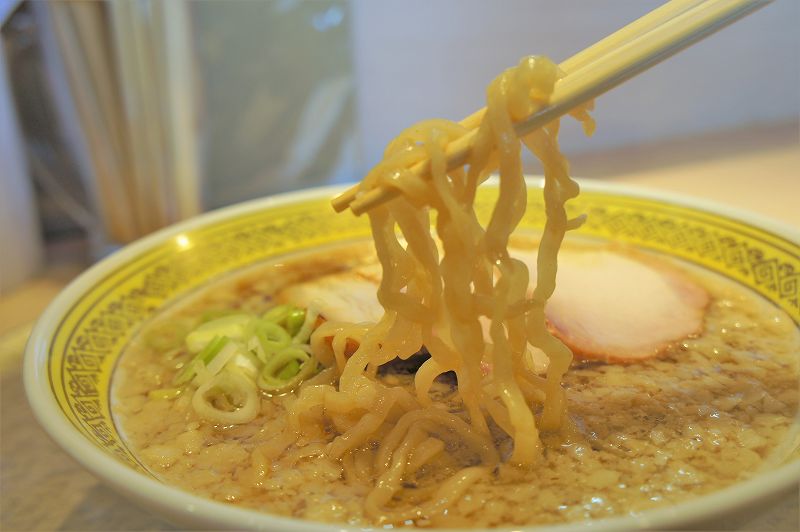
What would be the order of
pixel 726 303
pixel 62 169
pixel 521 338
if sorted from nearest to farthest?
pixel 521 338, pixel 726 303, pixel 62 169

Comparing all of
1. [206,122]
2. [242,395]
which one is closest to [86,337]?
[242,395]

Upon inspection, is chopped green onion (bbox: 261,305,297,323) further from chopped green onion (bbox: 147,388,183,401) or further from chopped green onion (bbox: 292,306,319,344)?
chopped green onion (bbox: 147,388,183,401)

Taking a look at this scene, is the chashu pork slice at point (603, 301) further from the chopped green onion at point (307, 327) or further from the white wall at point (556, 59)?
the white wall at point (556, 59)

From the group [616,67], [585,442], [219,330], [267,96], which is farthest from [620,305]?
[267,96]

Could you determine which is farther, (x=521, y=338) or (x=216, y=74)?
(x=216, y=74)

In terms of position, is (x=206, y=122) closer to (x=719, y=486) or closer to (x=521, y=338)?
(x=521, y=338)

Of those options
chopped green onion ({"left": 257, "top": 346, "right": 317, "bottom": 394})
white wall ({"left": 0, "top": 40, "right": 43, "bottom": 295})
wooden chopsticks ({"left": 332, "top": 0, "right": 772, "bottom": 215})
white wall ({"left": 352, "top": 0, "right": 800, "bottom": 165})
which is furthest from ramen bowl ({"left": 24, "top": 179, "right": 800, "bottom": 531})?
white wall ({"left": 352, "top": 0, "right": 800, "bottom": 165})
